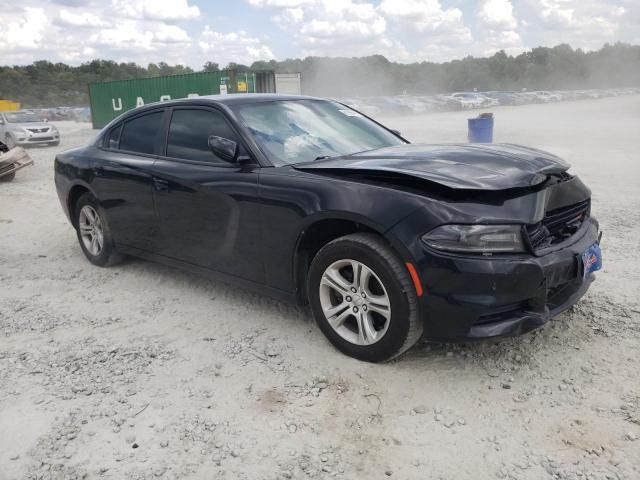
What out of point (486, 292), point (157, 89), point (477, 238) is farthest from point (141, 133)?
point (157, 89)

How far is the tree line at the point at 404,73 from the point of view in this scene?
78562mm

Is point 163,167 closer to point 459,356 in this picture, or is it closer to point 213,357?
point 213,357

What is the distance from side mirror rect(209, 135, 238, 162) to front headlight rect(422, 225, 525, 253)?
1486 millimetres

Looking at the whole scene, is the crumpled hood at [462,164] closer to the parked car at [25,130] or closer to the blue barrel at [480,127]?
the blue barrel at [480,127]

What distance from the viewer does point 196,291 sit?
4594 mm

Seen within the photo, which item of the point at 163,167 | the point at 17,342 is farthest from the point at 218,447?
the point at 163,167

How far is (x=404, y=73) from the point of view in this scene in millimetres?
90125

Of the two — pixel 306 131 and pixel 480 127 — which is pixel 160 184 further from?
pixel 480 127

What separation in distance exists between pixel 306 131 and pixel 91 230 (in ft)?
8.79

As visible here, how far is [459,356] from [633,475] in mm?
1148

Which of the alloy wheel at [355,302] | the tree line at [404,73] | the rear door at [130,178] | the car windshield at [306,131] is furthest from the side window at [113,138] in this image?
the tree line at [404,73]

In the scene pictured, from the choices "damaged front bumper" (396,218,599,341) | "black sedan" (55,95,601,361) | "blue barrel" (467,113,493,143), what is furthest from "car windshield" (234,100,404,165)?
"blue barrel" (467,113,493,143)

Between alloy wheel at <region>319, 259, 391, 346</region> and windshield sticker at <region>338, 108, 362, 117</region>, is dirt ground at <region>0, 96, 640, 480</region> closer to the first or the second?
alloy wheel at <region>319, 259, 391, 346</region>

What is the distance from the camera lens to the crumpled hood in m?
2.90
